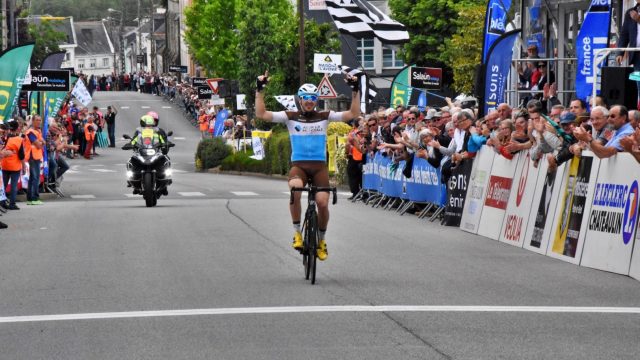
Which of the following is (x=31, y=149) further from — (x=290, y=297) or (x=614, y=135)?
(x=290, y=297)

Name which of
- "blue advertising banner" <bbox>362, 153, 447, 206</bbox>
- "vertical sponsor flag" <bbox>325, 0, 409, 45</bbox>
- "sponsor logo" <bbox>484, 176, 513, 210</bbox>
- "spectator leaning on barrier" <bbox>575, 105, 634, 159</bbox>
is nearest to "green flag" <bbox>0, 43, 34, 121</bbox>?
"blue advertising banner" <bbox>362, 153, 447, 206</bbox>

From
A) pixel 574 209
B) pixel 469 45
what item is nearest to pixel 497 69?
pixel 574 209

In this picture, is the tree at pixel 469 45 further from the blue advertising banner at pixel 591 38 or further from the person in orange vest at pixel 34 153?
the blue advertising banner at pixel 591 38

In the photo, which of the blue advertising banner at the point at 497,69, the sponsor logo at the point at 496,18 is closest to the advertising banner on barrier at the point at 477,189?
the blue advertising banner at the point at 497,69

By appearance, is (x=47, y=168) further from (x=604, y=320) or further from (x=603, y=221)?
(x=604, y=320)

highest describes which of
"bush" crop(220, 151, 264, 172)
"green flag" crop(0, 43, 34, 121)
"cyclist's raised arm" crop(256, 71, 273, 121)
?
"cyclist's raised arm" crop(256, 71, 273, 121)

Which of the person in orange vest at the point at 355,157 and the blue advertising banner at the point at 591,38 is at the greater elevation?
the blue advertising banner at the point at 591,38

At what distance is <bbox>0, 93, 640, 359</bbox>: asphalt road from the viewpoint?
9320 millimetres

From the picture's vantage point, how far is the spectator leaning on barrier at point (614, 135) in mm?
15117

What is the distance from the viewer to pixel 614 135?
15336 mm

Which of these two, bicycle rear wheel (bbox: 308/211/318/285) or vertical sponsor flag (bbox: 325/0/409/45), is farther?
vertical sponsor flag (bbox: 325/0/409/45)

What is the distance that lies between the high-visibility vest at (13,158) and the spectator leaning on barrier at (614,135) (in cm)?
1478

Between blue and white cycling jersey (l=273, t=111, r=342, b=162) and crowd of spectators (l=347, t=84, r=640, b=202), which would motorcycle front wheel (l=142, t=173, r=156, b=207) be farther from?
blue and white cycling jersey (l=273, t=111, r=342, b=162)

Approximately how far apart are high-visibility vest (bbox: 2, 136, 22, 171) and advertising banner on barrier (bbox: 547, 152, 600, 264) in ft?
45.2
